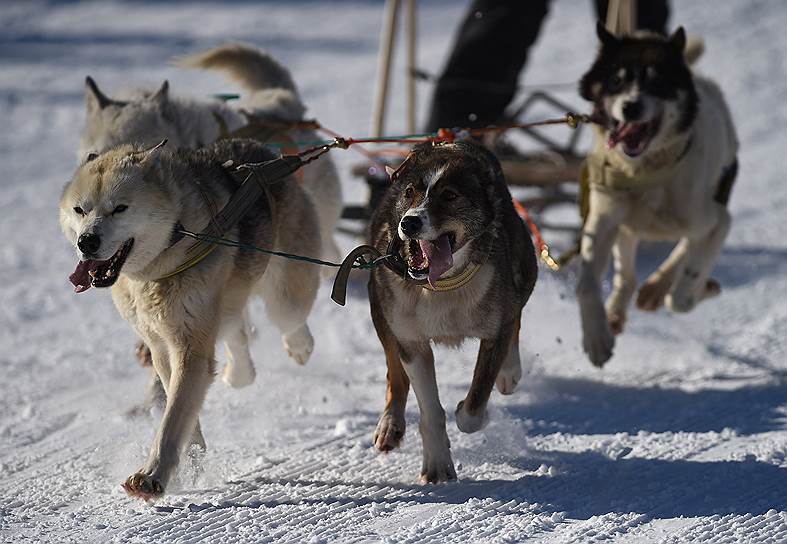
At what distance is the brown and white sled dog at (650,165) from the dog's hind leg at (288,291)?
115 cm

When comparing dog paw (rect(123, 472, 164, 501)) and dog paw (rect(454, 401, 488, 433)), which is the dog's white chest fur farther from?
dog paw (rect(123, 472, 164, 501))

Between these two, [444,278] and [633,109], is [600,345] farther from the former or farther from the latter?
[444,278]

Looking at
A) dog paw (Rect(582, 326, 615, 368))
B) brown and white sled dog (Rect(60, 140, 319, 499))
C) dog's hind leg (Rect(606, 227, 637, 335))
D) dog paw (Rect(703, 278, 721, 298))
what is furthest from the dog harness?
dog paw (Rect(703, 278, 721, 298))

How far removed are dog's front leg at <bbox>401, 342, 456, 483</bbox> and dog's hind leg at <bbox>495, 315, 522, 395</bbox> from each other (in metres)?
0.39

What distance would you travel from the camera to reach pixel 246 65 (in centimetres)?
507

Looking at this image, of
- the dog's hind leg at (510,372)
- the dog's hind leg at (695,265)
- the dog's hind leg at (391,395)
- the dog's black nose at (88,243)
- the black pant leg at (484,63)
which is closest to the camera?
the dog's black nose at (88,243)

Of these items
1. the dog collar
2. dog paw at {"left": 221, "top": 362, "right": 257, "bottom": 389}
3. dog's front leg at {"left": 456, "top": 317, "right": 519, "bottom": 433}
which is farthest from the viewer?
dog paw at {"left": 221, "top": 362, "right": 257, "bottom": 389}

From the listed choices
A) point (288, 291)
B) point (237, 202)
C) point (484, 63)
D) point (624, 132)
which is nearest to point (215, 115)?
point (288, 291)

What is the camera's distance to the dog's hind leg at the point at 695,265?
4.71 m

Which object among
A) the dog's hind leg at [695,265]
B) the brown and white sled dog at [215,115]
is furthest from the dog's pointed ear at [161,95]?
the dog's hind leg at [695,265]

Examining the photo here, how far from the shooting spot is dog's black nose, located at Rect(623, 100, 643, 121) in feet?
14.0

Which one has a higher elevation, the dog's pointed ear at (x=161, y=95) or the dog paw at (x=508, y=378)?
the dog's pointed ear at (x=161, y=95)

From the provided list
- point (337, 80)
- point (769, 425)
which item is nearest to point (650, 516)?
point (769, 425)

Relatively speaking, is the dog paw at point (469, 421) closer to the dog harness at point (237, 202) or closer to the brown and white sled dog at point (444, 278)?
the brown and white sled dog at point (444, 278)
